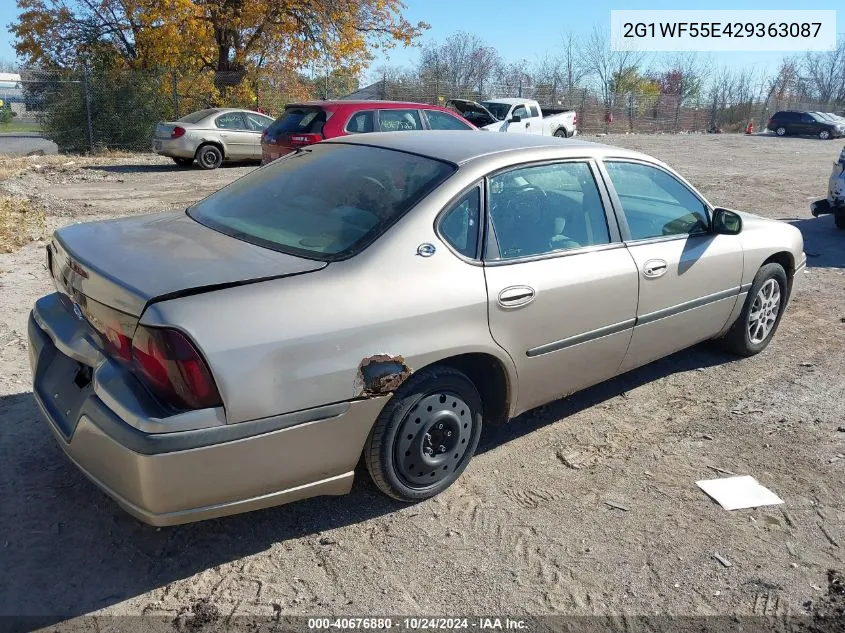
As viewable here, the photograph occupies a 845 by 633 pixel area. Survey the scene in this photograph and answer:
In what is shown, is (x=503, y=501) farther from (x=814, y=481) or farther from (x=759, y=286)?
(x=759, y=286)

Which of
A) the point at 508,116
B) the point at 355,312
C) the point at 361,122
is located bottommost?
the point at 355,312

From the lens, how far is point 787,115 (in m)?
37.5

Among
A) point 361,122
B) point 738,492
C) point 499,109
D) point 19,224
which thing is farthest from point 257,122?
point 738,492

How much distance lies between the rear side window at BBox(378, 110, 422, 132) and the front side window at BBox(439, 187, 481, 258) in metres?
9.00

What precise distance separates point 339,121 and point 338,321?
30.8 feet

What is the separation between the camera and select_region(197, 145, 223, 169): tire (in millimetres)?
16562

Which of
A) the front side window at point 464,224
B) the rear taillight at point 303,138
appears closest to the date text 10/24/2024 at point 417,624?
the front side window at point 464,224

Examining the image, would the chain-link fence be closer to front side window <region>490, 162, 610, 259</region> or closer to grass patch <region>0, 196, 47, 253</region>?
grass patch <region>0, 196, 47, 253</region>

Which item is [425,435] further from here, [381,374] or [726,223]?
[726,223]

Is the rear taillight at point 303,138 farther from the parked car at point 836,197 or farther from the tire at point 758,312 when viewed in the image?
the tire at point 758,312

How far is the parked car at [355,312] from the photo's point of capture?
2.51 meters

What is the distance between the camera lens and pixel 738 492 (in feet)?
11.5

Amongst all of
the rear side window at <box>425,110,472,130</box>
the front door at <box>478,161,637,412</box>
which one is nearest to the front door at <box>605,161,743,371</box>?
the front door at <box>478,161,637,412</box>

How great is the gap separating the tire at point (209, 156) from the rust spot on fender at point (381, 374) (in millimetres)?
15066
